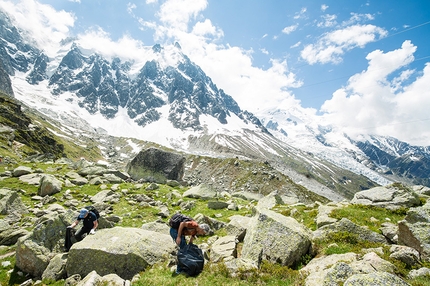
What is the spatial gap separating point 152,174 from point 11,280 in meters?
33.5

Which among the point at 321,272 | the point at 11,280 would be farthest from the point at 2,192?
the point at 321,272

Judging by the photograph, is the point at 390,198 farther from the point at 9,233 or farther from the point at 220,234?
the point at 9,233

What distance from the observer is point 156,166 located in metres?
47.0

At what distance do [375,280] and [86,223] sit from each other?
1523 cm

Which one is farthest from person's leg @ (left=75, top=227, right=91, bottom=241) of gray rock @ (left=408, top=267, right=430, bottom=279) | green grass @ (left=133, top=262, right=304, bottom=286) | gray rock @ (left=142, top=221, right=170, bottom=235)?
gray rock @ (left=408, top=267, right=430, bottom=279)

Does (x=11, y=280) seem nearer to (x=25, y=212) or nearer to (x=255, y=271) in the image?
(x=25, y=212)

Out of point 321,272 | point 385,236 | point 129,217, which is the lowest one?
point 129,217

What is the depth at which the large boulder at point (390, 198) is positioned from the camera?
17869mm

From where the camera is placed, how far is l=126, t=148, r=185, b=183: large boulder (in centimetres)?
4588

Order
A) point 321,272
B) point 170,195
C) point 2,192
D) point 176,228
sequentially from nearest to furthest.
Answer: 1. point 321,272
2. point 176,228
3. point 2,192
4. point 170,195

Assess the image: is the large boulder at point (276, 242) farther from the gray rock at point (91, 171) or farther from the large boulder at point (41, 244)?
the gray rock at point (91, 171)

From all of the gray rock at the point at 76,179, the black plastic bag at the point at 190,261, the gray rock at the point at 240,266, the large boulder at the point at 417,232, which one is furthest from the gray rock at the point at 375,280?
the gray rock at the point at 76,179

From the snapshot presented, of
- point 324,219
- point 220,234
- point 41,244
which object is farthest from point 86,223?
point 324,219

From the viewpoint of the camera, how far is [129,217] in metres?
20.9
